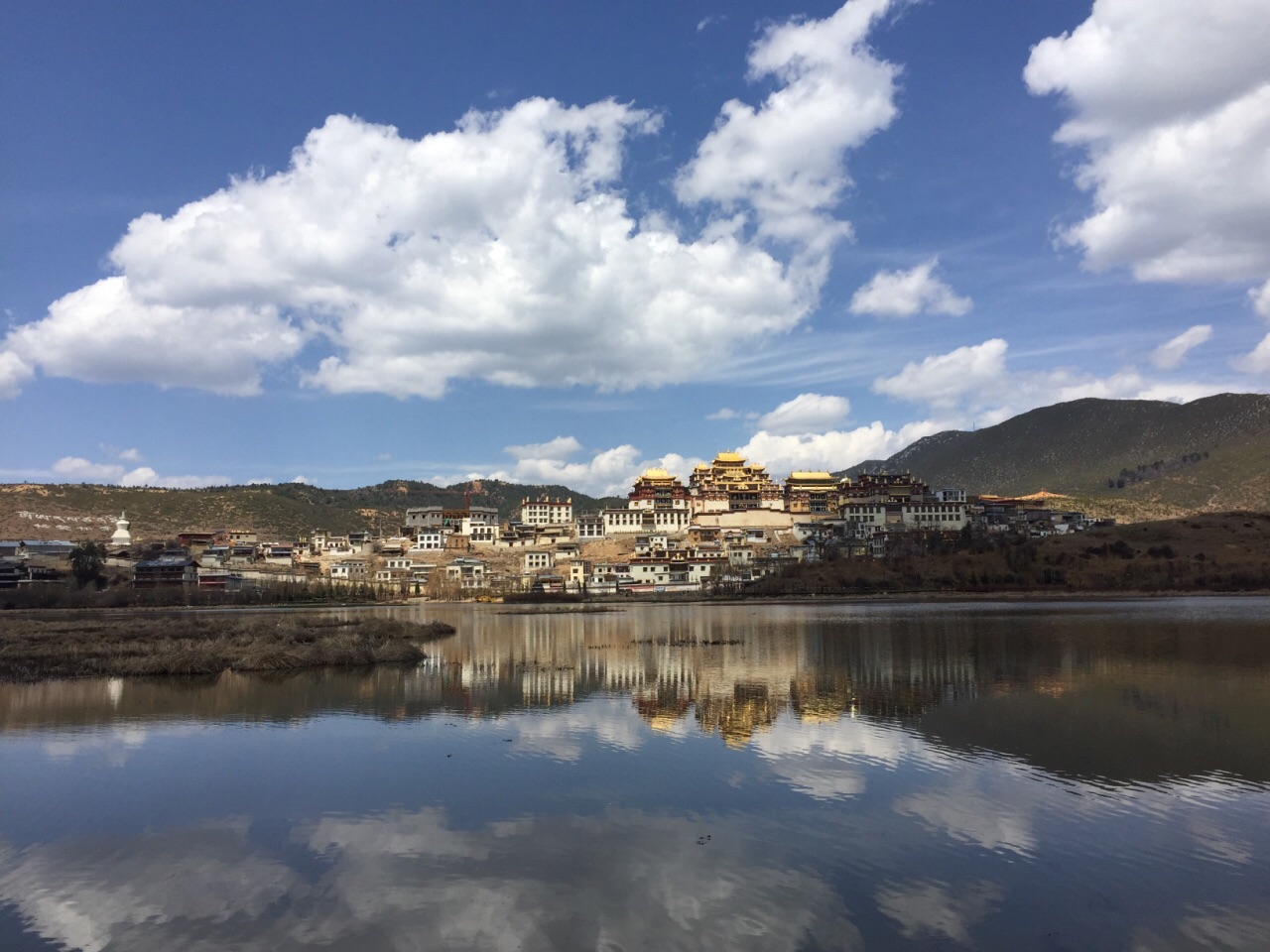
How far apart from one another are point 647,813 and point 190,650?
2433cm

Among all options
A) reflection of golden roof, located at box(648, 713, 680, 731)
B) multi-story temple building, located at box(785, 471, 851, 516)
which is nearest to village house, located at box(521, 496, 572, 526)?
multi-story temple building, located at box(785, 471, 851, 516)

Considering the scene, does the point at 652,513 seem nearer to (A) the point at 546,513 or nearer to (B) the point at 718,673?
(A) the point at 546,513

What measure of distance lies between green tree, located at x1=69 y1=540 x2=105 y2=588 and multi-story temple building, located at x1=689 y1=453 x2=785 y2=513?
70.5 metres

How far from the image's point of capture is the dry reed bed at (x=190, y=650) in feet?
98.3

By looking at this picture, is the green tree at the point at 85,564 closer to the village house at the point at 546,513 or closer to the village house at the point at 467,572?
the village house at the point at 467,572

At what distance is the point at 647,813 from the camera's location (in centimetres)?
1338

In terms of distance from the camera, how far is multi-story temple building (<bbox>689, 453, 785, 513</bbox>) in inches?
4712

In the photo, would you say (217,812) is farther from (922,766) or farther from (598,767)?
(922,766)

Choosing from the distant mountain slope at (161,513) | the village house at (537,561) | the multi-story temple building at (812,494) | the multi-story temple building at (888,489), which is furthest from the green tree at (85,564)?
the multi-story temple building at (888,489)

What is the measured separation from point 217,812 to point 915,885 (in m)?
10.5

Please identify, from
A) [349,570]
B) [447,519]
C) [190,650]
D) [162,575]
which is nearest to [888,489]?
[447,519]

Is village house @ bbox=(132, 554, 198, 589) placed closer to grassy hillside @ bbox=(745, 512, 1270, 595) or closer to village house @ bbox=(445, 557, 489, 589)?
village house @ bbox=(445, 557, 489, 589)

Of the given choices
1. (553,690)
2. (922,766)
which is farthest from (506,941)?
(553,690)

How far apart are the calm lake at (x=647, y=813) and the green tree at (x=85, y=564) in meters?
71.1
